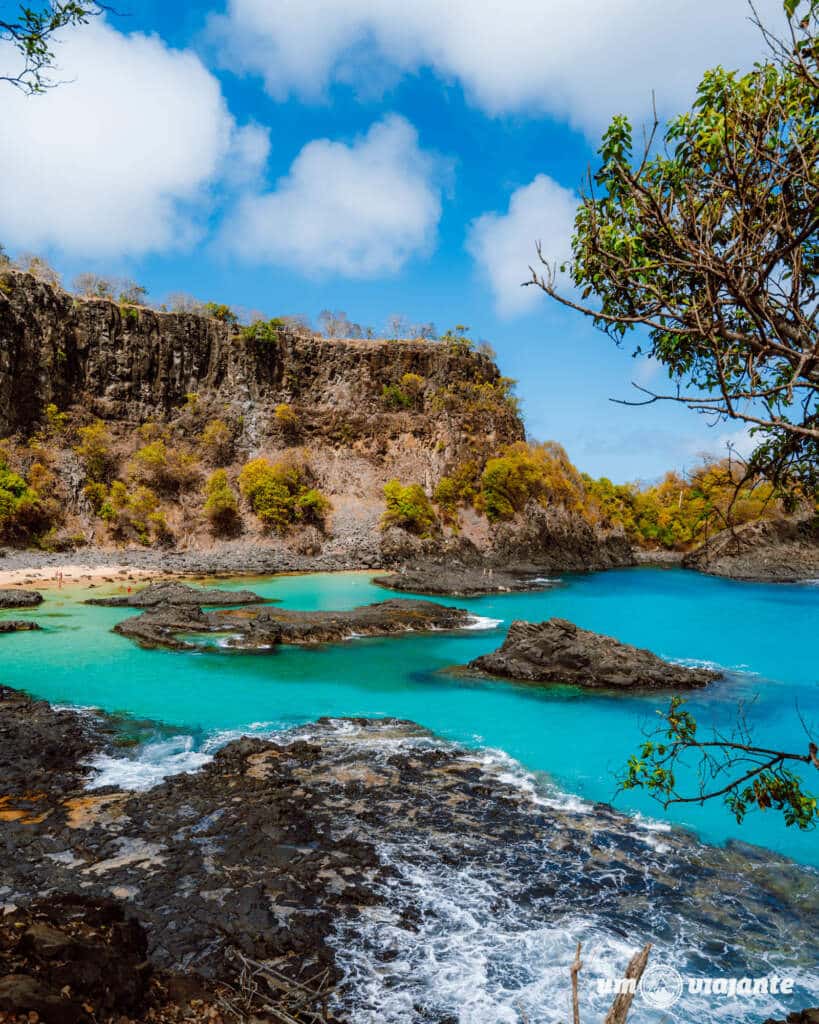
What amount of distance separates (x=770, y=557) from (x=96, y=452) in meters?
51.6

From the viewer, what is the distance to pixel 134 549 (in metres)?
41.4

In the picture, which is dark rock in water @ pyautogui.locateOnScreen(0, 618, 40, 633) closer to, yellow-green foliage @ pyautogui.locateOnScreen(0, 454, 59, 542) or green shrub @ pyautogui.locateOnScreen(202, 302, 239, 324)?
yellow-green foliage @ pyautogui.locateOnScreen(0, 454, 59, 542)

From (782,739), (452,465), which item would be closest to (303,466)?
(452,465)

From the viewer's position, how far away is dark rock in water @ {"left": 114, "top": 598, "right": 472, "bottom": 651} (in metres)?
19.3

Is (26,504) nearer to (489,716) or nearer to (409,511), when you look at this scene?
(409,511)

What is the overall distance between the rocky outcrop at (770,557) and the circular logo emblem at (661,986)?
141ft

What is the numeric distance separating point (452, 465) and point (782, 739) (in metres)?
36.5

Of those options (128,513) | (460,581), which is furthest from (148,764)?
(128,513)

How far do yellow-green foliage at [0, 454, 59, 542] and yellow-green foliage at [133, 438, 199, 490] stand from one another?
20.3 feet

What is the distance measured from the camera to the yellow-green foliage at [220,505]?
44.6 metres

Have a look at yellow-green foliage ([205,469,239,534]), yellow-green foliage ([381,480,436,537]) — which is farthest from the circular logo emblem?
yellow-green foliage ([205,469,239,534])

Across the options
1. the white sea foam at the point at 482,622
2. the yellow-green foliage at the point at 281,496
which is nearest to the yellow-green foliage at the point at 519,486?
the yellow-green foliage at the point at 281,496

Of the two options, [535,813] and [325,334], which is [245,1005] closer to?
[535,813]

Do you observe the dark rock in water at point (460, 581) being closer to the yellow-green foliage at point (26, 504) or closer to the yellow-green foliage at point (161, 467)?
the yellow-green foliage at point (161, 467)
